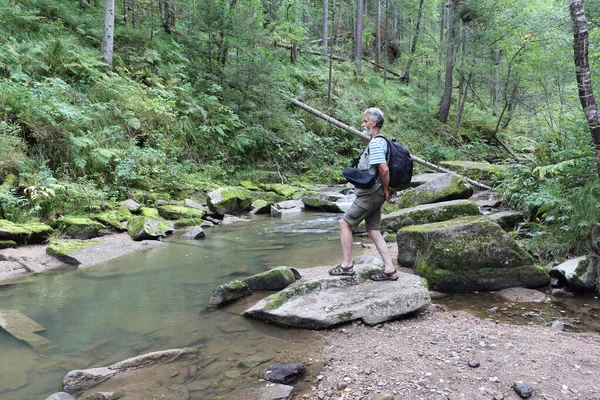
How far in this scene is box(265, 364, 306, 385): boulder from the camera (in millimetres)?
3342

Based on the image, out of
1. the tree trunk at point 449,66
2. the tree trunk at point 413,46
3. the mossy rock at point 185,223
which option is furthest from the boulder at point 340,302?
the tree trunk at point 413,46

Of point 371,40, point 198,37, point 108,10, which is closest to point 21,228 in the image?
point 108,10

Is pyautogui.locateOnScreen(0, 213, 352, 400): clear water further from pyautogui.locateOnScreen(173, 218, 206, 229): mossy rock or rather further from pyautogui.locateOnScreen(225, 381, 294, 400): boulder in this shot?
pyautogui.locateOnScreen(173, 218, 206, 229): mossy rock

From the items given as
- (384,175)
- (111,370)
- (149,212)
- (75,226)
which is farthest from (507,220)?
(75,226)

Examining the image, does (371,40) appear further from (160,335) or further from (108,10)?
(160,335)

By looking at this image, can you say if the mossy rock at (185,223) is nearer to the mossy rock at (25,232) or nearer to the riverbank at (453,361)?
the mossy rock at (25,232)

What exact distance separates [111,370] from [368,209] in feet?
10.6

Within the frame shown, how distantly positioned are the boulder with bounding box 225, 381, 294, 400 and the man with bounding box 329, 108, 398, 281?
6.48 ft

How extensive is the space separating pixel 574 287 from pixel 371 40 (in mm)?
36177

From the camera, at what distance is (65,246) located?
723 cm

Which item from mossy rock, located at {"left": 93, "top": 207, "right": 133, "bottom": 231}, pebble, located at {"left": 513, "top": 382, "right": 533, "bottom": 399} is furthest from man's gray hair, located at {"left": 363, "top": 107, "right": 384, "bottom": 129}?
mossy rock, located at {"left": 93, "top": 207, "right": 133, "bottom": 231}

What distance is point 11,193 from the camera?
7836 millimetres

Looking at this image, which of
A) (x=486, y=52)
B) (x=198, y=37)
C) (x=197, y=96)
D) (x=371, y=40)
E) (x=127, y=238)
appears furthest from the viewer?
(x=371, y=40)

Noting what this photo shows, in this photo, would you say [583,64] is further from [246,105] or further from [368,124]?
[246,105]
